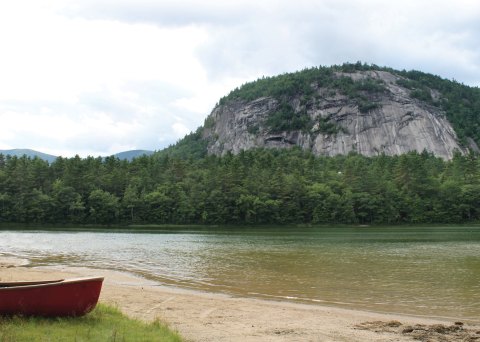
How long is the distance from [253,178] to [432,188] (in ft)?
163

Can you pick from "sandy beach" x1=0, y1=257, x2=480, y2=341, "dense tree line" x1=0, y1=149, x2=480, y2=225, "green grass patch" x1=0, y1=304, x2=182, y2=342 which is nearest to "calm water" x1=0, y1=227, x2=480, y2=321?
"sandy beach" x1=0, y1=257, x2=480, y2=341

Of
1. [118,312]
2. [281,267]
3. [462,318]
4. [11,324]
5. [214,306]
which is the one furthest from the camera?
[281,267]

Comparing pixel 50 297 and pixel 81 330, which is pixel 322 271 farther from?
pixel 81 330

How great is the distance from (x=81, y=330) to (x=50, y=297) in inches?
65.1

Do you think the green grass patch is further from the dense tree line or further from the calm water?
the dense tree line

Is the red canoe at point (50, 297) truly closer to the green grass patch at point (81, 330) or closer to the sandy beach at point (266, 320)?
the green grass patch at point (81, 330)

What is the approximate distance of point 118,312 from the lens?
715 inches

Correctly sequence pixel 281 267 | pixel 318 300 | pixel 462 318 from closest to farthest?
pixel 462 318 → pixel 318 300 → pixel 281 267

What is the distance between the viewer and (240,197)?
131250 mm

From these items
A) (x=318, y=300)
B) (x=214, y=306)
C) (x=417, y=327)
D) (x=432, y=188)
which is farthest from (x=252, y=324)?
(x=432, y=188)

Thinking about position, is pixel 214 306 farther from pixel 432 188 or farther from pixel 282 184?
pixel 432 188

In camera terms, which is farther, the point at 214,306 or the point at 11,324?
the point at 214,306

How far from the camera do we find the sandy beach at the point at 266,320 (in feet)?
57.3

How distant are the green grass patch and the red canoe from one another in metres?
0.26
